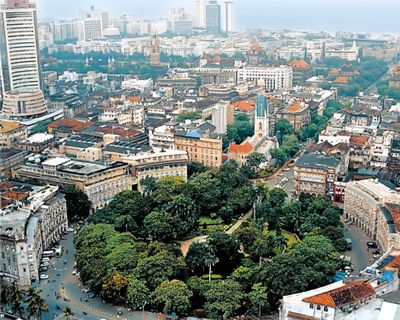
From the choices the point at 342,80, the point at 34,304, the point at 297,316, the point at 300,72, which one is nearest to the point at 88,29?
the point at 300,72

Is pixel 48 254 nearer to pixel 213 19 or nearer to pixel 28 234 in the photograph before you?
pixel 28 234

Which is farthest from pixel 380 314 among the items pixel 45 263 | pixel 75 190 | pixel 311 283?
pixel 75 190

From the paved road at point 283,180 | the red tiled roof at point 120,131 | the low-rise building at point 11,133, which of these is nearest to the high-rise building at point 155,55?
the red tiled roof at point 120,131

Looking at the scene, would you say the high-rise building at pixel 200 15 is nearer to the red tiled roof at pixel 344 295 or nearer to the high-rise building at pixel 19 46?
the high-rise building at pixel 19 46

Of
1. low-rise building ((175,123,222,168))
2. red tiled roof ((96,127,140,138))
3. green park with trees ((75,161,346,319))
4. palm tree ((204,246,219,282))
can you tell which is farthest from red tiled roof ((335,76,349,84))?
palm tree ((204,246,219,282))

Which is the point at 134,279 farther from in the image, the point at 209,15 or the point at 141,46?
the point at 209,15
